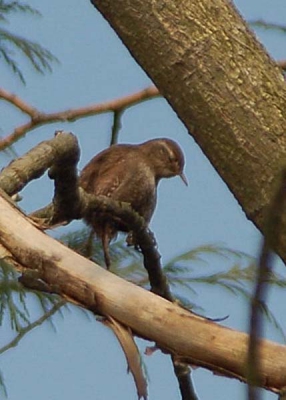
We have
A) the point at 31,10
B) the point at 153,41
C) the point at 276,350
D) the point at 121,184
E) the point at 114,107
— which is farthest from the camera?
the point at 121,184

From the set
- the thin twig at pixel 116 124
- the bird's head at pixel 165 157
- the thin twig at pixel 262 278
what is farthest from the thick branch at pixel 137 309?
the bird's head at pixel 165 157

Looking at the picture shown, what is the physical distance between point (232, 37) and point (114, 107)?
90 centimetres

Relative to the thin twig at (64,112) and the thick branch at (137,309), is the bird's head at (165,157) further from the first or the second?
the thick branch at (137,309)

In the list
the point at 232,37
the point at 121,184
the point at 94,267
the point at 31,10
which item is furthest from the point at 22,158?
the point at 121,184

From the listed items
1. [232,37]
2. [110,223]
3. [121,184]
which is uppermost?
[232,37]

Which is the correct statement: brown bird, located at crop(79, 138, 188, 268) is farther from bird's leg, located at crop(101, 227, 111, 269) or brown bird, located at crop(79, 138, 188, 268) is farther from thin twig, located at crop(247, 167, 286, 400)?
thin twig, located at crop(247, 167, 286, 400)

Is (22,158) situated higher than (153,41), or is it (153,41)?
(153,41)

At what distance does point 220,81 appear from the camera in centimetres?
187

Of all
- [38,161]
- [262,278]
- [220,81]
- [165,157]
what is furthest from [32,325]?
[165,157]

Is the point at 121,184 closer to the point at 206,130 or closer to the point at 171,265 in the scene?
the point at 171,265

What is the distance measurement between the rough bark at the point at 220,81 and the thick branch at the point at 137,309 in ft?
0.91

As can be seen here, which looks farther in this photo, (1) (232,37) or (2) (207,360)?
Answer: (1) (232,37)

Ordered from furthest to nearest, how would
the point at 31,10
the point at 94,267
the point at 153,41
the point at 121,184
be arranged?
1. the point at 121,184
2. the point at 31,10
3. the point at 153,41
4. the point at 94,267

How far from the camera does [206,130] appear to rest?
1868 mm
